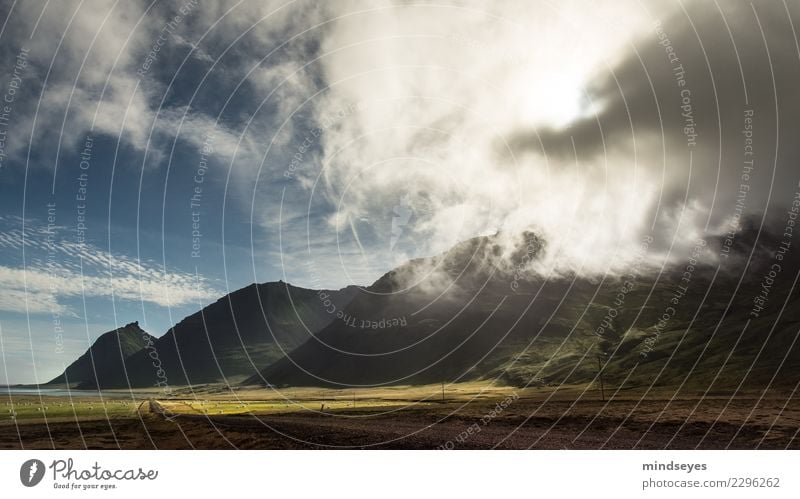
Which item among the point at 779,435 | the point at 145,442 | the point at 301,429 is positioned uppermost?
the point at 145,442

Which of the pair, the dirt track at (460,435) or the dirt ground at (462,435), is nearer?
the dirt ground at (462,435)

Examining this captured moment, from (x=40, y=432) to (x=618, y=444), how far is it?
97314 mm

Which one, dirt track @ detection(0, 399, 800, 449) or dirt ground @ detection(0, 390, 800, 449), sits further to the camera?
dirt track @ detection(0, 399, 800, 449)

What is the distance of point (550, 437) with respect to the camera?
71.6 m

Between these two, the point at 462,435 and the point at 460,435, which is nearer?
the point at 462,435

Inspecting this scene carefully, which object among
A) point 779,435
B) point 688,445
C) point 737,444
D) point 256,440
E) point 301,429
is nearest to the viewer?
point 256,440
